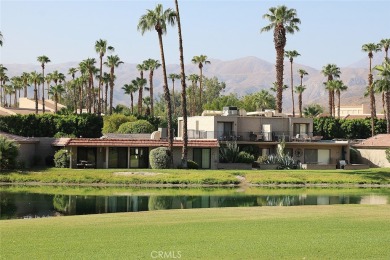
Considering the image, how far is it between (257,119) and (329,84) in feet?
151

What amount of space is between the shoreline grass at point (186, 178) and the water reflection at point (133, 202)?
311 inches

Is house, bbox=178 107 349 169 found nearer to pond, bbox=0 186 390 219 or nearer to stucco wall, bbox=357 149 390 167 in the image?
stucco wall, bbox=357 149 390 167

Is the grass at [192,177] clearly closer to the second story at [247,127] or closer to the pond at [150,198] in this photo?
the pond at [150,198]

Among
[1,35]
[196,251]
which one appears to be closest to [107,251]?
[196,251]

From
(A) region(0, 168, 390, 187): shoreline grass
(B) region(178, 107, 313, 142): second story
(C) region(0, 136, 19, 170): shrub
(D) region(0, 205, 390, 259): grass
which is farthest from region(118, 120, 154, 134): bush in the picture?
(D) region(0, 205, 390, 259): grass

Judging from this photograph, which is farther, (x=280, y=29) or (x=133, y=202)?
(x=280, y=29)

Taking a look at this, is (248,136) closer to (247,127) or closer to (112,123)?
(247,127)

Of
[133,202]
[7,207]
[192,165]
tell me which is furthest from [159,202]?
[192,165]

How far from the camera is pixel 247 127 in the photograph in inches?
2827

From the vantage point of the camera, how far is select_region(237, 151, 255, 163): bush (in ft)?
220

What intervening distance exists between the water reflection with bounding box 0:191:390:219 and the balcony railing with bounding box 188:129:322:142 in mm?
22876

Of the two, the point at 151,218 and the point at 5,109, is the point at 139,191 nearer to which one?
the point at 151,218

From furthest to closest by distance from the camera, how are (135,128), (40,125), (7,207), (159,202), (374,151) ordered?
(40,125) → (135,128) → (374,151) → (159,202) → (7,207)

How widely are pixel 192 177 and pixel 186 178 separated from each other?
1.76 feet
